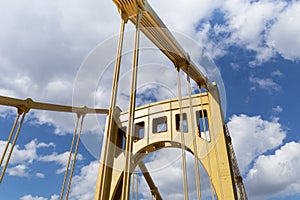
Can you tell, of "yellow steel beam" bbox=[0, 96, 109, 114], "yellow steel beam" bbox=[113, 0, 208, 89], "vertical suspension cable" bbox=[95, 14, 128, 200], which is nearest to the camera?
"vertical suspension cable" bbox=[95, 14, 128, 200]

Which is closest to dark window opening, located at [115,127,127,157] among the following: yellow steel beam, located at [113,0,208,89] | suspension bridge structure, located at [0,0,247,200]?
suspension bridge structure, located at [0,0,247,200]

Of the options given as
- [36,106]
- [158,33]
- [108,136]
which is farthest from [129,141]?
[36,106]

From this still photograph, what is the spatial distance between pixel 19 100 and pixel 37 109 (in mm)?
621

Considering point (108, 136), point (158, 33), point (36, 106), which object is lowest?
point (108, 136)

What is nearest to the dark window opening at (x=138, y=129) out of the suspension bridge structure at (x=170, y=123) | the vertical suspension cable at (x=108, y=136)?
the suspension bridge structure at (x=170, y=123)

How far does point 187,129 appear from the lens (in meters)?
7.00

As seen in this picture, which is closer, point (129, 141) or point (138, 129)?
point (129, 141)

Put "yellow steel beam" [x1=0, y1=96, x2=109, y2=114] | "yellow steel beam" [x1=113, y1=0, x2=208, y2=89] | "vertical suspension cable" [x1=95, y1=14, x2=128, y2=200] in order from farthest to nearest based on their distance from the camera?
"yellow steel beam" [x1=0, y1=96, x2=109, y2=114]
"yellow steel beam" [x1=113, y1=0, x2=208, y2=89]
"vertical suspension cable" [x1=95, y1=14, x2=128, y2=200]

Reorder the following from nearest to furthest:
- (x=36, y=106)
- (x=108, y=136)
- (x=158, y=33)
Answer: (x=108, y=136) < (x=158, y=33) < (x=36, y=106)

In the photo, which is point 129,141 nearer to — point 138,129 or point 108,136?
point 108,136

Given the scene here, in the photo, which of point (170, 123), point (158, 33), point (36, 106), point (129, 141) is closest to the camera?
point (129, 141)

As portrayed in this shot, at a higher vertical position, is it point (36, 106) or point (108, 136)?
point (36, 106)

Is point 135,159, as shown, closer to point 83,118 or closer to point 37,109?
point 83,118

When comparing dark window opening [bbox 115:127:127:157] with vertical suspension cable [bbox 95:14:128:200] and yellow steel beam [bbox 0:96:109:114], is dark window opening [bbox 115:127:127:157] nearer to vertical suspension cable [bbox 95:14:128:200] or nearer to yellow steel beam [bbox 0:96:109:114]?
yellow steel beam [bbox 0:96:109:114]
